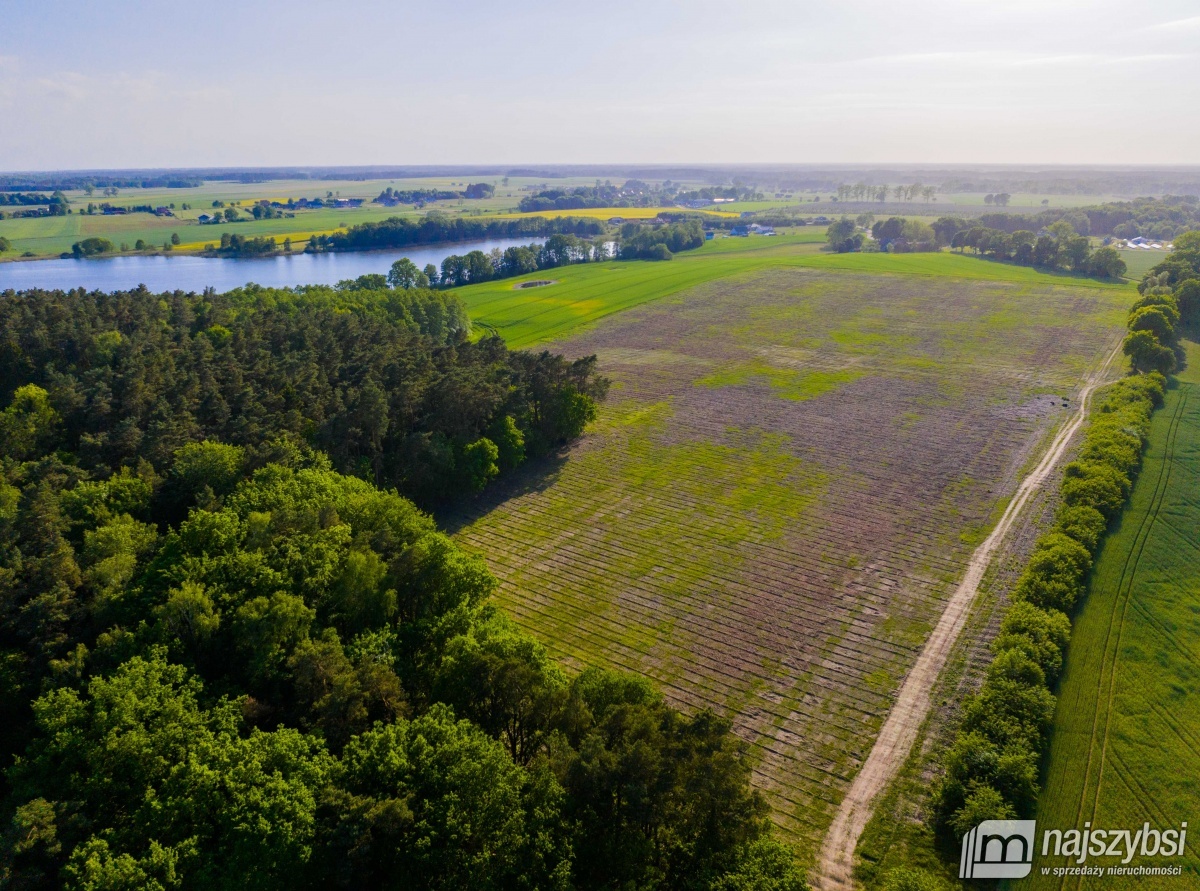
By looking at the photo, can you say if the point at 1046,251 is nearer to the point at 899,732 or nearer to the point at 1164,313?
the point at 1164,313

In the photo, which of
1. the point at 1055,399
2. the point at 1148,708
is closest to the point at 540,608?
the point at 1148,708

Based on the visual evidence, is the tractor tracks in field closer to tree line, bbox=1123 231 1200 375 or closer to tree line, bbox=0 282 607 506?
tree line, bbox=1123 231 1200 375

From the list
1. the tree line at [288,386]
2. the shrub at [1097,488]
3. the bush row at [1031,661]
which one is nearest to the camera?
the bush row at [1031,661]

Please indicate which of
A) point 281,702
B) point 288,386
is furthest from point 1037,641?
point 288,386
